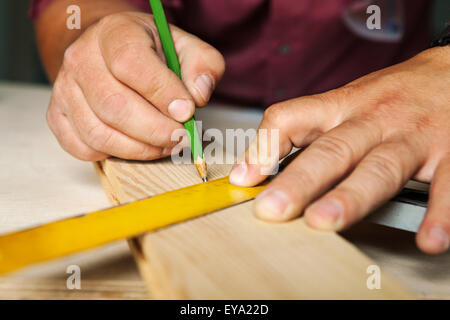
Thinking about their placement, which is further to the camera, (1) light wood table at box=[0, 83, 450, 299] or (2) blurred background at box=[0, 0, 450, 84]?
(2) blurred background at box=[0, 0, 450, 84]

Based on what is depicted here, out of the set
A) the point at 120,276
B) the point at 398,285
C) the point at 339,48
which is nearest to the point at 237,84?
the point at 339,48

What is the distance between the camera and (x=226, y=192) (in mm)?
708

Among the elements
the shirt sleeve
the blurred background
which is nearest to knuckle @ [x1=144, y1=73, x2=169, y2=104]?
the shirt sleeve

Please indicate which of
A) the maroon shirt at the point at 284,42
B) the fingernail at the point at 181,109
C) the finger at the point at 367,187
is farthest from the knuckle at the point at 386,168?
the maroon shirt at the point at 284,42

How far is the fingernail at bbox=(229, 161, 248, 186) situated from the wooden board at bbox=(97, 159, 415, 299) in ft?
0.23

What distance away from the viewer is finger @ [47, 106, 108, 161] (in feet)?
3.01

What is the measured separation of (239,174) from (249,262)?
227mm

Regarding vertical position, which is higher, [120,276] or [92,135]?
[92,135]

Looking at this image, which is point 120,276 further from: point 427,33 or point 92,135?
point 427,33

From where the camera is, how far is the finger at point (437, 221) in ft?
1.94

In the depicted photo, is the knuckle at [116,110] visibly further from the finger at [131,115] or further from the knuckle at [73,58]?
the knuckle at [73,58]

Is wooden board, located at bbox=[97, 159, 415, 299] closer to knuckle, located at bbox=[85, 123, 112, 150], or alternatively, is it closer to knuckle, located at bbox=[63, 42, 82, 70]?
knuckle, located at bbox=[85, 123, 112, 150]

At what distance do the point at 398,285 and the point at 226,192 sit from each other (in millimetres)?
305

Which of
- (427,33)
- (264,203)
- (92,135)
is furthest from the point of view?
(427,33)
